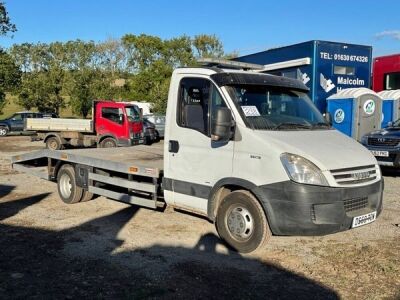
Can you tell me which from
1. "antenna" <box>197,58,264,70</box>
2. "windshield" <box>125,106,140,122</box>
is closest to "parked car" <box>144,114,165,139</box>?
"windshield" <box>125,106,140,122</box>

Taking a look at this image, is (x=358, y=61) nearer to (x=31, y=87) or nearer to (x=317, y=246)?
(x=317, y=246)

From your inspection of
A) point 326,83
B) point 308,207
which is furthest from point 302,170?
point 326,83

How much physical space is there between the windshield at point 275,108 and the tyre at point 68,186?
395 centimetres

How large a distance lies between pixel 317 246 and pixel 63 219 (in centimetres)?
395

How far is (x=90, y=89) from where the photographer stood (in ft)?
145

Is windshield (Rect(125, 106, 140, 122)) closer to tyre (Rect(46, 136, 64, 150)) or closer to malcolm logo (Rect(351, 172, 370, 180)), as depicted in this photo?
tyre (Rect(46, 136, 64, 150))

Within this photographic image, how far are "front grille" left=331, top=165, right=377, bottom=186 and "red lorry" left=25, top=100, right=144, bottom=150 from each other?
13.6 m

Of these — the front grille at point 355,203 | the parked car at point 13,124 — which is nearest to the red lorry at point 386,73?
the front grille at point 355,203

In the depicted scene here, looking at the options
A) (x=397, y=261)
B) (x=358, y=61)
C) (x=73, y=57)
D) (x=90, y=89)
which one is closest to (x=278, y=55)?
(x=358, y=61)

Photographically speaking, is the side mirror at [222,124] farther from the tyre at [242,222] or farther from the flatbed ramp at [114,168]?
the flatbed ramp at [114,168]

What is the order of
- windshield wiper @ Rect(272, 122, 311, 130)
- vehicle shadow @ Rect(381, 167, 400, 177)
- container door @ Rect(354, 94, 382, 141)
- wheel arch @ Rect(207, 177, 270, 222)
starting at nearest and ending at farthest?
wheel arch @ Rect(207, 177, 270, 222) < windshield wiper @ Rect(272, 122, 311, 130) < vehicle shadow @ Rect(381, 167, 400, 177) < container door @ Rect(354, 94, 382, 141)

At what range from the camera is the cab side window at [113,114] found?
60.5 feet

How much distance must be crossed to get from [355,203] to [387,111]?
9575 millimetres

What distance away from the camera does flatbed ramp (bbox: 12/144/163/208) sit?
6723mm
